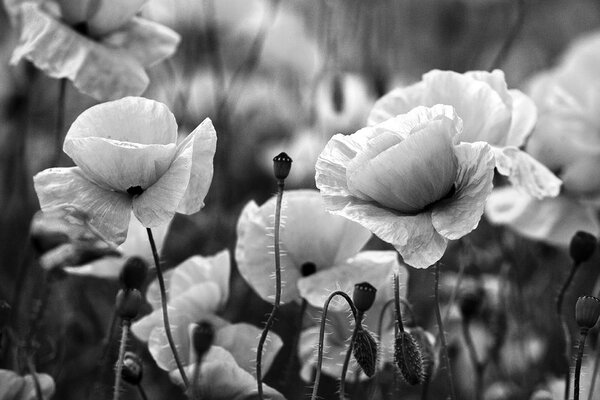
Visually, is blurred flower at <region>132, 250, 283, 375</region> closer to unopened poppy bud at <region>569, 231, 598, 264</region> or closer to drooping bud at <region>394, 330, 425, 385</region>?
drooping bud at <region>394, 330, 425, 385</region>

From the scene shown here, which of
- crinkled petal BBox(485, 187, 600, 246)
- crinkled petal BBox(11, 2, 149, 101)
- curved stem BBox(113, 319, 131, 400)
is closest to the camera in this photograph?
curved stem BBox(113, 319, 131, 400)

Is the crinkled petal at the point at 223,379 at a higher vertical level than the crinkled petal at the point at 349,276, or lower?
lower

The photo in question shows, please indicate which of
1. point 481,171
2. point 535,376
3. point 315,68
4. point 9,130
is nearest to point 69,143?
point 481,171

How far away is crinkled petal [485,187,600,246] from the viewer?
1.26 metres

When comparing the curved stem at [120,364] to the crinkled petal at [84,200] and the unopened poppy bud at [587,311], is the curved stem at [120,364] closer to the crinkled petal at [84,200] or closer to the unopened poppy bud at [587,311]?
the crinkled petal at [84,200]

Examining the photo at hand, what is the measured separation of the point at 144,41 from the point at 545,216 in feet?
1.83

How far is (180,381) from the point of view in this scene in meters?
0.86

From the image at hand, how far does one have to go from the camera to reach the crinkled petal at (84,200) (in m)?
0.81

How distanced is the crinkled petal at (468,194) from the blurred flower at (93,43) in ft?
1.36

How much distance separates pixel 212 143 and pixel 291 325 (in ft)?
2.44

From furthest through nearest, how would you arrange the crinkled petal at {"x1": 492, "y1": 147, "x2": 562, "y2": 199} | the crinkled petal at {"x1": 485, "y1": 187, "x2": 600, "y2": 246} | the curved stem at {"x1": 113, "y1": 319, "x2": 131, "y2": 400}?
the crinkled petal at {"x1": 485, "y1": 187, "x2": 600, "y2": 246}
the crinkled petal at {"x1": 492, "y1": 147, "x2": 562, "y2": 199}
the curved stem at {"x1": 113, "y1": 319, "x2": 131, "y2": 400}

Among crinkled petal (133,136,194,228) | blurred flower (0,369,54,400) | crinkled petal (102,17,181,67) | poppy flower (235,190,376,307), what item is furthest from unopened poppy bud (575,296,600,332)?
crinkled petal (102,17,181,67)

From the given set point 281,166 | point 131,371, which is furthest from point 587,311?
point 131,371

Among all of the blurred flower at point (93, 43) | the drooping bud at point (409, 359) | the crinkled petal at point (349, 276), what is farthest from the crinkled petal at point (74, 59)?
the drooping bud at point (409, 359)
